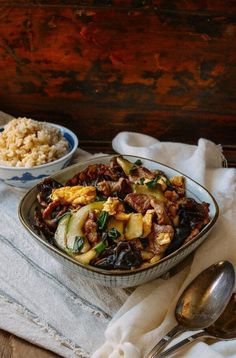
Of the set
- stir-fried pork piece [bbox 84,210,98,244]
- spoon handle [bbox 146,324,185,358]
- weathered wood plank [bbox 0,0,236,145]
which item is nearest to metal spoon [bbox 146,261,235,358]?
spoon handle [bbox 146,324,185,358]

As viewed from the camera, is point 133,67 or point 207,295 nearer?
point 207,295

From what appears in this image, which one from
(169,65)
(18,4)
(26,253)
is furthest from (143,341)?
(18,4)

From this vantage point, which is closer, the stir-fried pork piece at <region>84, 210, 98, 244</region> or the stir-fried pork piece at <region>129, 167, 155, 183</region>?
the stir-fried pork piece at <region>84, 210, 98, 244</region>

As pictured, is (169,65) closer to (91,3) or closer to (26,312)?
(91,3)

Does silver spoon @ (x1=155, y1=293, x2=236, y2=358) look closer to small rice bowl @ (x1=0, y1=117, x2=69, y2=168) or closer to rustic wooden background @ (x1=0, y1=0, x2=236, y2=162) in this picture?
small rice bowl @ (x1=0, y1=117, x2=69, y2=168)

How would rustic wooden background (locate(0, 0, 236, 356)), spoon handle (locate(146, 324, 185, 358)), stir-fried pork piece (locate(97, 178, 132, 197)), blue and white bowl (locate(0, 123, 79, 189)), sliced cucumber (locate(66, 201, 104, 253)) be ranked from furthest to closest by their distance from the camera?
rustic wooden background (locate(0, 0, 236, 356)) → blue and white bowl (locate(0, 123, 79, 189)) → stir-fried pork piece (locate(97, 178, 132, 197)) → sliced cucumber (locate(66, 201, 104, 253)) → spoon handle (locate(146, 324, 185, 358))

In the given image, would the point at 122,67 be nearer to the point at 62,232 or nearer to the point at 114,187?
the point at 114,187

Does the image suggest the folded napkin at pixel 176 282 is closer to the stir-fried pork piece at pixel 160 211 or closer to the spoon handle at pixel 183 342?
the spoon handle at pixel 183 342

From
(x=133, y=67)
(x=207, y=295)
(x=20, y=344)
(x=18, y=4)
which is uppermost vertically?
(x=18, y=4)
